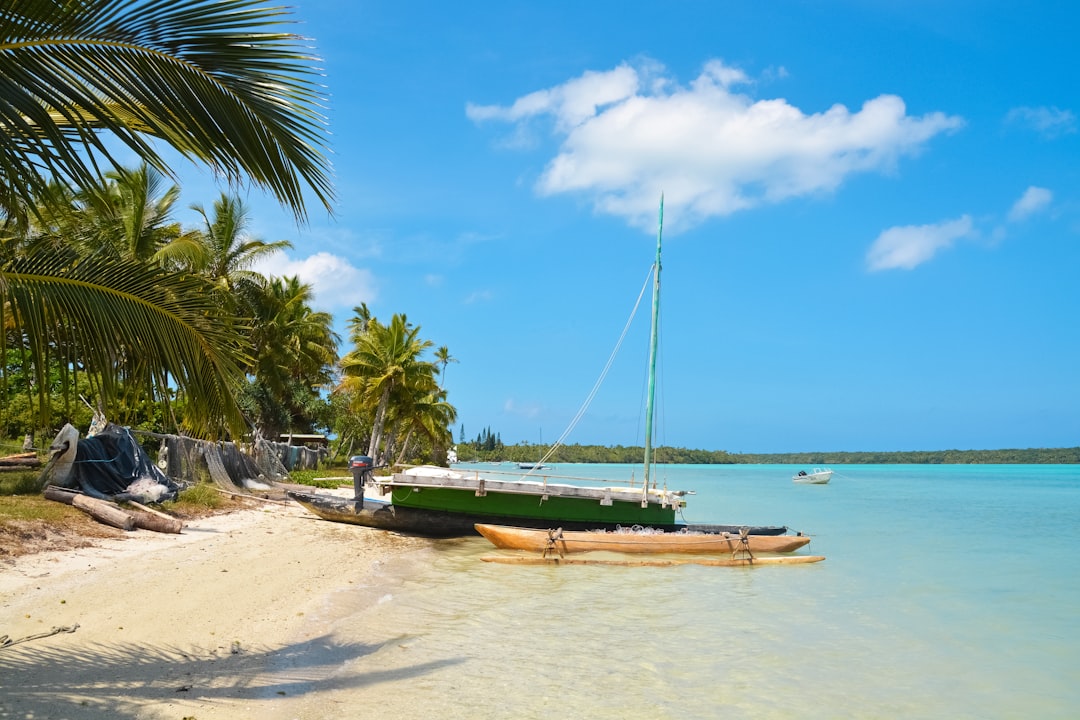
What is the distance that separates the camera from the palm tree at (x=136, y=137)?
9.61ft

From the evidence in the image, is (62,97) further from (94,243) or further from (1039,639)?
(1039,639)

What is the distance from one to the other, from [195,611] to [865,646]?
8.21m

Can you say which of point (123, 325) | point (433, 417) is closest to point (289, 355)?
point (433, 417)

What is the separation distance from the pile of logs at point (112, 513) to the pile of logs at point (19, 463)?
4.69 m

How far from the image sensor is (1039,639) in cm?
1099

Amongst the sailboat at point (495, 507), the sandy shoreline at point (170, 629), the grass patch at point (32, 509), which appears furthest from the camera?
the sailboat at point (495, 507)

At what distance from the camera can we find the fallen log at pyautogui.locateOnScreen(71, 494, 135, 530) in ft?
37.9

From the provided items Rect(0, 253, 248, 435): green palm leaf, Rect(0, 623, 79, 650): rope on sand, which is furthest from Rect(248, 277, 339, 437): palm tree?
Rect(0, 253, 248, 435): green palm leaf

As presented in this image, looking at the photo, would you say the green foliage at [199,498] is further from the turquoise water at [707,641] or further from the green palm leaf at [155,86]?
the green palm leaf at [155,86]

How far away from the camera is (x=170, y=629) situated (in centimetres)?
698

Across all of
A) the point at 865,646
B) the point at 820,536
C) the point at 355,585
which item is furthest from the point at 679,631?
the point at 820,536

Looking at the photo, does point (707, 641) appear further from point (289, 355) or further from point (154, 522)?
point (289, 355)

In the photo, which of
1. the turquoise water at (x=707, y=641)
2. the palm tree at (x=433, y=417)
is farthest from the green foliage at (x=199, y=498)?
the palm tree at (x=433, y=417)

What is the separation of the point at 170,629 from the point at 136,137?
5477mm
